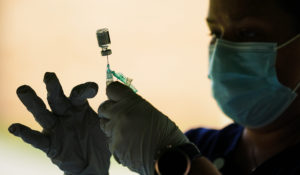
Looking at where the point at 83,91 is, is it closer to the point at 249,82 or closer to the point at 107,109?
the point at 107,109

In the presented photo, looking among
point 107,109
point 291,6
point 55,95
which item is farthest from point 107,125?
point 291,6

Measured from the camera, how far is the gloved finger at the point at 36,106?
2.88 ft

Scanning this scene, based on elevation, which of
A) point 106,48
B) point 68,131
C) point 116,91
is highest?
point 106,48

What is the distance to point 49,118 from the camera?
0.96 m

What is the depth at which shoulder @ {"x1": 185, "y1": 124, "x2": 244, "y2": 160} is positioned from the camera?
4.34 feet

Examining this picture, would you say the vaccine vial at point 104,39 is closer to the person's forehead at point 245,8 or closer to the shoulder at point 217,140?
the person's forehead at point 245,8

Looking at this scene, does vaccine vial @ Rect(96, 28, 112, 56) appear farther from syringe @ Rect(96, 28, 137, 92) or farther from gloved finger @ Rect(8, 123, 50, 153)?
gloved finger @ Rect(8, 123, 50, 153)

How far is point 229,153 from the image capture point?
130 centimetres

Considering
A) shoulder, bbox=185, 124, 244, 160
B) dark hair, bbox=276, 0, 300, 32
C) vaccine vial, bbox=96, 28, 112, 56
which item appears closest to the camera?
vaccine vial, bbox=96, 28, 112, 56

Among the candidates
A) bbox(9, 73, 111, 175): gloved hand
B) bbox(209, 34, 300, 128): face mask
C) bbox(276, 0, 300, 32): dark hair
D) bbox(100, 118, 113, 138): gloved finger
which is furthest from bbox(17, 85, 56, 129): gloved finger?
bbox(276, 0, 300, 32): dark hair

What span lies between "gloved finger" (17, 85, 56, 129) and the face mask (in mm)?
554

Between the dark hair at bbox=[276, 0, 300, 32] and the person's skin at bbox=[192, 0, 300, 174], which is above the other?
the dark hair at bbox=[276, 0, 300, 32]

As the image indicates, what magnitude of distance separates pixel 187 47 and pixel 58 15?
3.39ft

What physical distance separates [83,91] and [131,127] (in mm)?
148
